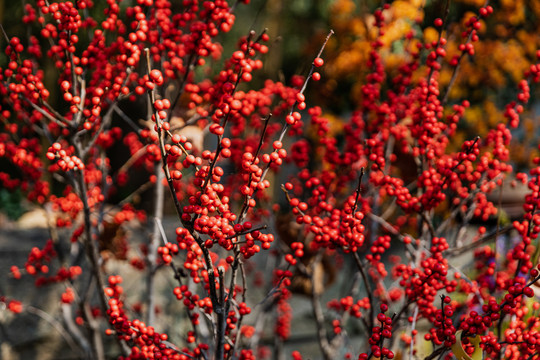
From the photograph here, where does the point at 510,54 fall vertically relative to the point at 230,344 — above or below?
above

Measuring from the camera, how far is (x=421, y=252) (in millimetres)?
→ 2477

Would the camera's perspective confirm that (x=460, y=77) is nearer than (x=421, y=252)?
No

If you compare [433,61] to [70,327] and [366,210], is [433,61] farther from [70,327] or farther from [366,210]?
[70,327]

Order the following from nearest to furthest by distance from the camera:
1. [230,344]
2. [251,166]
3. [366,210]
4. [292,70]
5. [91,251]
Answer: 1. [251,166]
2. [230,344]
3. [91,251]
4. [366,210]
5. [292,70]

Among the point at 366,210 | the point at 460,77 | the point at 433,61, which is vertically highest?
the point at 460,77

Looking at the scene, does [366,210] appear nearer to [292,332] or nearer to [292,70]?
[292,332]

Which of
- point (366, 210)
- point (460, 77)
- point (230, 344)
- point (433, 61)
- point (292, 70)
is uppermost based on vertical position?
point (292, 70)

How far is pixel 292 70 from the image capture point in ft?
25.8

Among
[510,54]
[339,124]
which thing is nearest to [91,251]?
[339,124]

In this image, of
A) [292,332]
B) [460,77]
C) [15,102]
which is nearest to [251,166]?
[15,102]

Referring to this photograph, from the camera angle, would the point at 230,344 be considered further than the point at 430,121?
No

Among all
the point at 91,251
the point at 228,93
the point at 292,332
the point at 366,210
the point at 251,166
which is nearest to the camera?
the point at 251,166

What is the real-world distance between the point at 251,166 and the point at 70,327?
81.4 inches

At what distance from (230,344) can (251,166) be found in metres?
0.76
